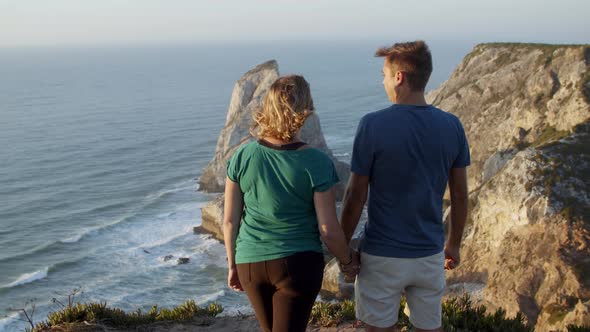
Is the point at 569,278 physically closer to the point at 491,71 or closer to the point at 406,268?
the point at 406,268

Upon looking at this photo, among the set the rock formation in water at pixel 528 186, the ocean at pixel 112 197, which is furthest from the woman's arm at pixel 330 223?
the ocean at pixel 112 197

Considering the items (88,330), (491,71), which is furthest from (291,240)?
(491,71)

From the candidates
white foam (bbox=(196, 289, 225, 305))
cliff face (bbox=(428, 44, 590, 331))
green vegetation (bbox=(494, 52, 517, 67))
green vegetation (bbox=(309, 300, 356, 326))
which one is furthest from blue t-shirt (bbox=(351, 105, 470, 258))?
green vegetation (bbox=(494, 52, 517, 67))

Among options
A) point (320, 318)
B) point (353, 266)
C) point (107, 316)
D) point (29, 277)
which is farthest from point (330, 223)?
point (29, 277)

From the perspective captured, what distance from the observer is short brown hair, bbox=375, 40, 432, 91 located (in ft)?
14.6

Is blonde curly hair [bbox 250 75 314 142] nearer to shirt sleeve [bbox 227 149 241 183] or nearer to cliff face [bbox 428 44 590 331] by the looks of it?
shirt sleeve [bbox 227 149 241 183]

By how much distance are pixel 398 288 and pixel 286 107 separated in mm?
1587

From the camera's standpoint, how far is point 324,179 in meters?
4.36

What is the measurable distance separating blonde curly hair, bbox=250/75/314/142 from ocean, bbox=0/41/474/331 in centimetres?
760

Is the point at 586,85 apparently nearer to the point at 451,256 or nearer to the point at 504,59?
the point at 504,59

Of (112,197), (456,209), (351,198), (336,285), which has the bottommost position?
(112,197)

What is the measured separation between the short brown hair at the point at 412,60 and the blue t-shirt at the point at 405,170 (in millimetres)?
196

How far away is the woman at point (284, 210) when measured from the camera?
4355 mm

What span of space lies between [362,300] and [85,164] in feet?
186
